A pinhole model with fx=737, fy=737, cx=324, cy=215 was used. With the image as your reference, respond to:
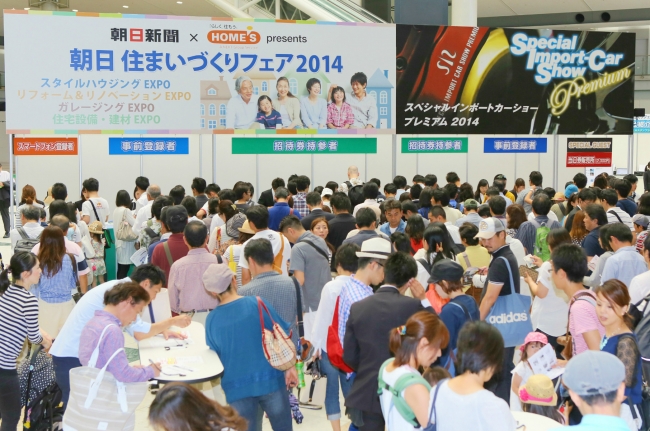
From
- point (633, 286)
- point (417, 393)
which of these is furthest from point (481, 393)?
point (633, 286)

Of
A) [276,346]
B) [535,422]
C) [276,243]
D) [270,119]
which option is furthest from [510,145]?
[535,422]

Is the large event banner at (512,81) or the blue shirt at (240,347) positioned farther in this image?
the large event banner at (512,81)

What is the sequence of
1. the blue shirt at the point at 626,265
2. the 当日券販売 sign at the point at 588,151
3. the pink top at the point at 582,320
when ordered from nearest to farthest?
1. the pink top at the point at 582,320
2. the blue shirt at the point at 626,265
3. the 当日券販売 sign at the point at 588,151

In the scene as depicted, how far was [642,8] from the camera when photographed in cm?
2380

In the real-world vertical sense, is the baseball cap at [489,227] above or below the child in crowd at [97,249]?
above

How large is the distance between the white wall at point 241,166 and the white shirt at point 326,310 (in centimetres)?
712

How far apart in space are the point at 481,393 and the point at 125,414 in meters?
1.84

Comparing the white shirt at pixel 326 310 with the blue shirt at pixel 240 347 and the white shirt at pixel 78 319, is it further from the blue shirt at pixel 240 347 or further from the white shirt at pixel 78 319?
the white shirt at pixel 78 319

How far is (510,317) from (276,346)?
1712 millimetres

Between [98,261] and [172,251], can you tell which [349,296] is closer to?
[172,251]

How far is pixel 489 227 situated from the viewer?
5.14 metres

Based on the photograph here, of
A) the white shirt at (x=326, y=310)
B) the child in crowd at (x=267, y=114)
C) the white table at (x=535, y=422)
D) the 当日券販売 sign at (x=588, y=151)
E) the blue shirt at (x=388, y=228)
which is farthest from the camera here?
the 当日券販売 sign at (x=588, y=151)

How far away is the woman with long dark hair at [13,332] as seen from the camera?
173 inches

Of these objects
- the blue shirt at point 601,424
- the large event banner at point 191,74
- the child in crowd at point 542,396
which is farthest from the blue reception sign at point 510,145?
the blue shirt at point 601,424
